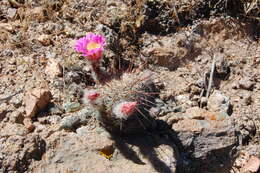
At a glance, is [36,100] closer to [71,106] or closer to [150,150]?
[71,106]

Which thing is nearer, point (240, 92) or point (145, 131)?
point (145, 131)

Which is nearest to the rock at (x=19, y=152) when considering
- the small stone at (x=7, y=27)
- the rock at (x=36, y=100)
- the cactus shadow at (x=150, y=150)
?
the rock at (x=36, y=100)

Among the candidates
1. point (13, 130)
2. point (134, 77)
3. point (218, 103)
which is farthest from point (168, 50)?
point (13, 130)

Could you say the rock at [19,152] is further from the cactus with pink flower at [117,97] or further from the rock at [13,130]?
the cactus with pink flower at [117,97]

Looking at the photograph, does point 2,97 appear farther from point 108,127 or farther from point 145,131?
point 145,131

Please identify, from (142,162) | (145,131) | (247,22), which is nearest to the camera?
(142,162)

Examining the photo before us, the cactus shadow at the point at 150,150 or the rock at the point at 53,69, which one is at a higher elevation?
the rock at the point at 53,69

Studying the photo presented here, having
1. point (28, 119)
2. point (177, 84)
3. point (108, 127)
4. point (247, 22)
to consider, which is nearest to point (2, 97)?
point (28, 119)
